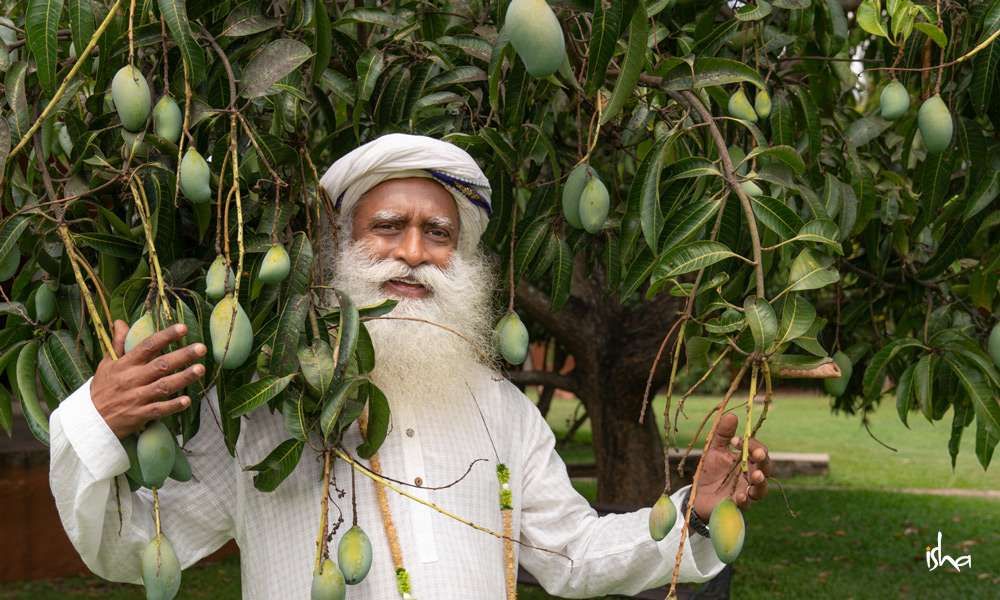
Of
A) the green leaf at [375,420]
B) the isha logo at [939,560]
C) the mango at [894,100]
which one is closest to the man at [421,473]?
the green leaf at [375,420]

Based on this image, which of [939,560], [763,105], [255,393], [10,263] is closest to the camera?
[255,393]

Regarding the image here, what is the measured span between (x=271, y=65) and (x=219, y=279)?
0.30 meters

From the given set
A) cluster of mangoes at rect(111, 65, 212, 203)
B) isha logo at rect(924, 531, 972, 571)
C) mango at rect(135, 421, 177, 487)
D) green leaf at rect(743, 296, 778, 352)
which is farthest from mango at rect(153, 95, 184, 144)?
isha logo at rect(924, 531, 972, 571)

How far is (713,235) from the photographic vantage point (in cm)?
126

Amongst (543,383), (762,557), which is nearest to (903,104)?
(543,383)

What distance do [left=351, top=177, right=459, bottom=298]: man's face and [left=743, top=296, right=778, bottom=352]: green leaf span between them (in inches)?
29.2

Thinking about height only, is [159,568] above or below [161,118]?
below

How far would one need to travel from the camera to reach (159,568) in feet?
3.87

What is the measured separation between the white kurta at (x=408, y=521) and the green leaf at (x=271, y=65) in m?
0.45

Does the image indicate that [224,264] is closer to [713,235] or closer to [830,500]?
[713,235]

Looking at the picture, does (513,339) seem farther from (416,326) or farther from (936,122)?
(936,122)

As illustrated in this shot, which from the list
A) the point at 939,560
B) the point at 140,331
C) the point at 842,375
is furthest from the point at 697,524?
the point at 939,560

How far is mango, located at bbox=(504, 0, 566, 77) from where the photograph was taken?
1.06 metres

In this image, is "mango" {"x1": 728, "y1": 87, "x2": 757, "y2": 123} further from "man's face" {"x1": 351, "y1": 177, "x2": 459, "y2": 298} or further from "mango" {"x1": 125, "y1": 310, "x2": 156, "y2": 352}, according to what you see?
"mango" {"x1": 125, "y1": 310, "x2": 156, "y2": 352}
